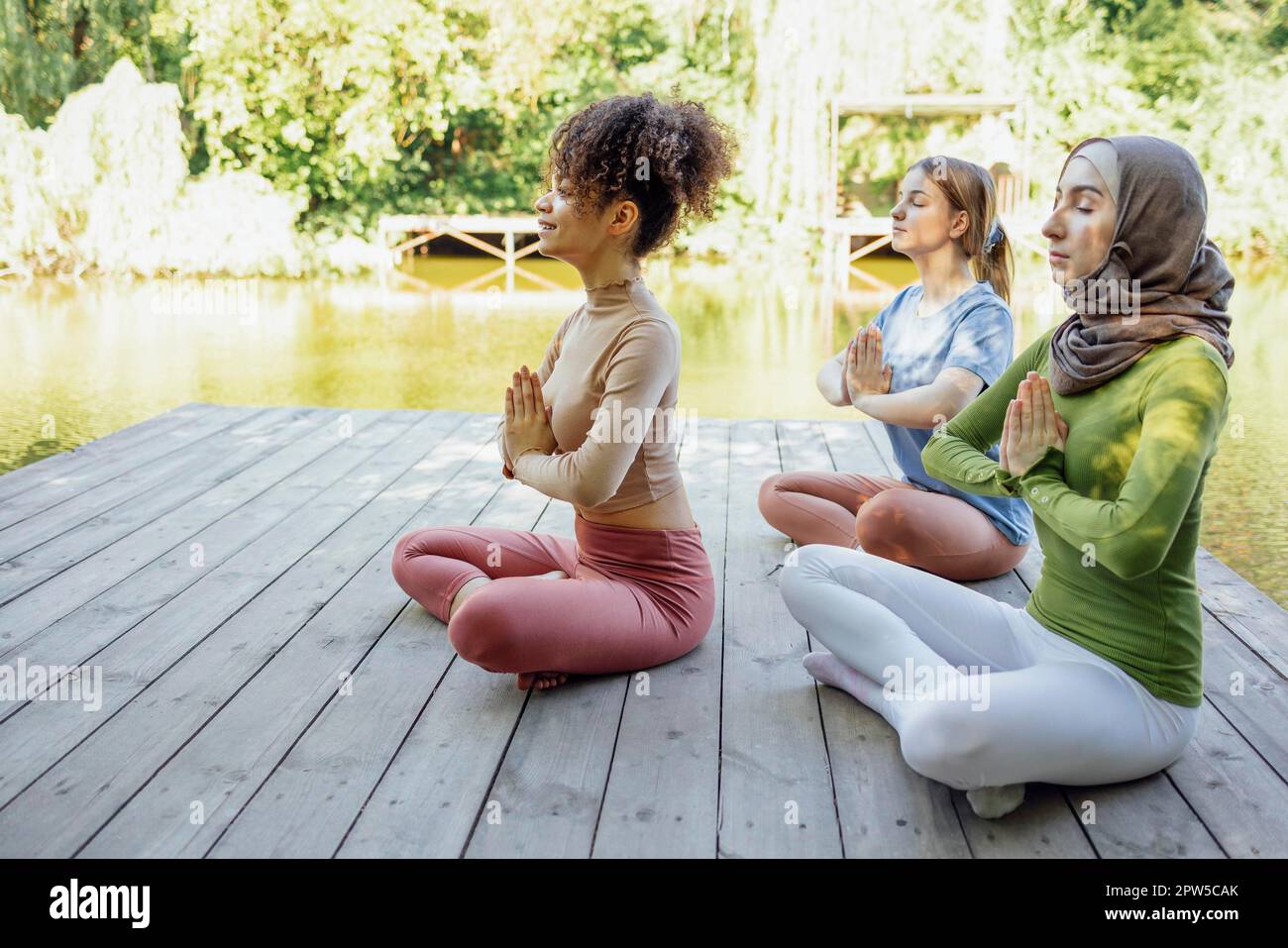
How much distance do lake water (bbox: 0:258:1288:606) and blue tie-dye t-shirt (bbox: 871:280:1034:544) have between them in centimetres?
153

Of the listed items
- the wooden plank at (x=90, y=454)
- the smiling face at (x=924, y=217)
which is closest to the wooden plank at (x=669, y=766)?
the smiling face at (x=924, y=217)

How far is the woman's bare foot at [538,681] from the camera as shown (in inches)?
86.6

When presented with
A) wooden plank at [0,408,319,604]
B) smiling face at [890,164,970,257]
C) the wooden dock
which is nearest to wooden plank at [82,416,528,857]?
the wooden dock

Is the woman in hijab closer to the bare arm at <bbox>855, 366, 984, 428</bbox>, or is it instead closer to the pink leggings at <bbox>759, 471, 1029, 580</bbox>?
the bare arm at <bbox>855, 366, 984, 428</bbox>

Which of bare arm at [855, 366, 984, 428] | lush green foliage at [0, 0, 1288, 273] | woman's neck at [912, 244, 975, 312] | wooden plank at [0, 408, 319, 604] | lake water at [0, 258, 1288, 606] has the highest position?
lush green foliage at [0, 0, 1288, 273]

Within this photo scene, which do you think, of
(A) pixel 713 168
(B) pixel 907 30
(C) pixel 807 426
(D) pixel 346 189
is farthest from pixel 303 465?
(D) pixel 346 189

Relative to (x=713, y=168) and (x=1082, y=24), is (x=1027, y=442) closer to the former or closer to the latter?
(x=713, y=168)

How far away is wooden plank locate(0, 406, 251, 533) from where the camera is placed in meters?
3.30

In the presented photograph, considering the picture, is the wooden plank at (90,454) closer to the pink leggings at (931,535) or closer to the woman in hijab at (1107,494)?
the pink leggings at (931,535)

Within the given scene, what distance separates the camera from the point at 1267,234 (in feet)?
48.0

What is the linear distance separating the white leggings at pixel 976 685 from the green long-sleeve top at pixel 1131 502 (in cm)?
5

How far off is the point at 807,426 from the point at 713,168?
269 centimetres

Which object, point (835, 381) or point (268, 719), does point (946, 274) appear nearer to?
point (835, 381)

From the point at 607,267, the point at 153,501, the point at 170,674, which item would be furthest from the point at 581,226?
the point at 153,501
